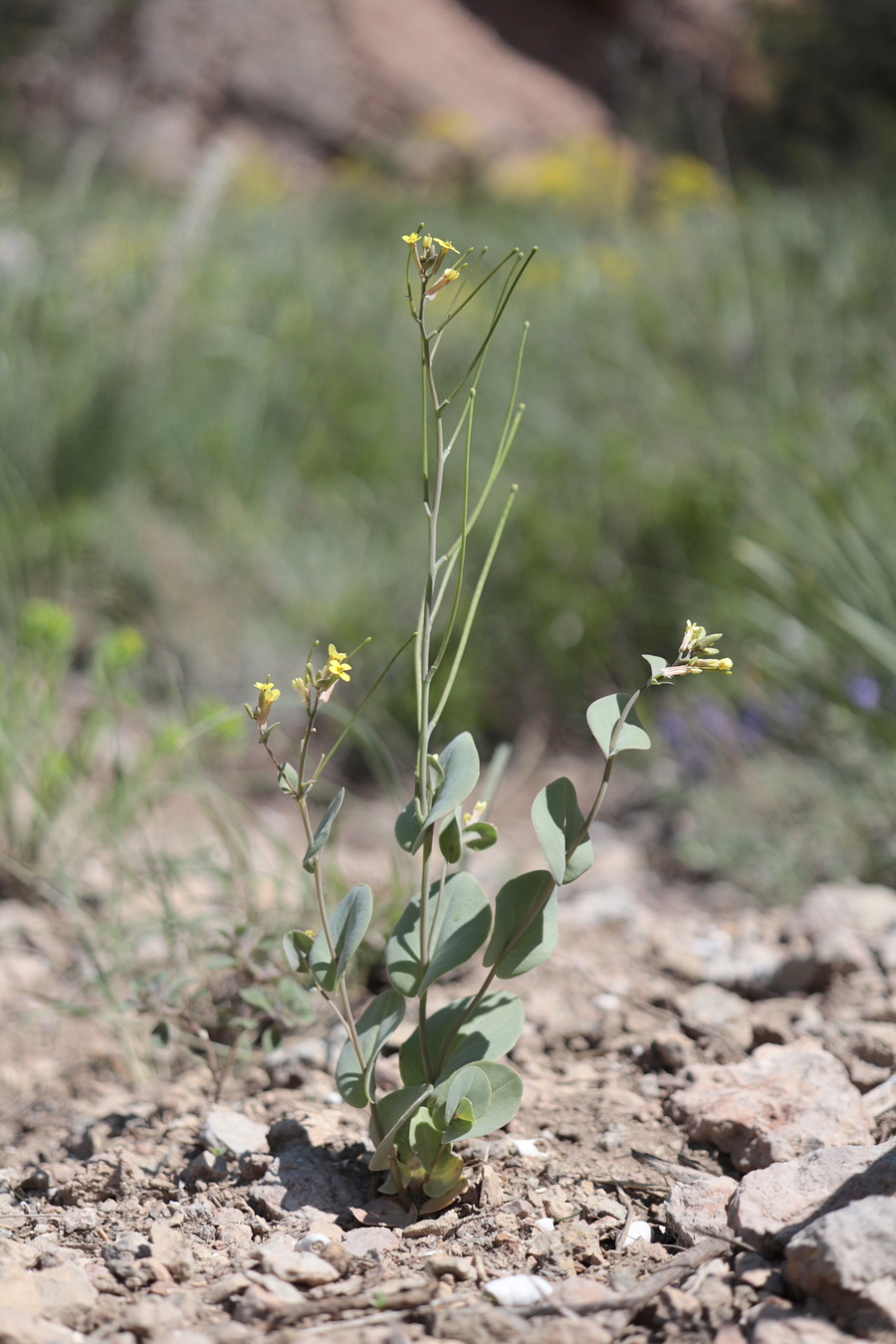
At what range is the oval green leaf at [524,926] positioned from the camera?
3.12ft

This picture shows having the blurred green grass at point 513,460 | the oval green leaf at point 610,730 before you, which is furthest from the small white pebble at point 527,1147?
the blurred green grass at point 513,460

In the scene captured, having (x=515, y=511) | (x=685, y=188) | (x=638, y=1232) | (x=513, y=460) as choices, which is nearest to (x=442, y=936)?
(x=638, y=1232)

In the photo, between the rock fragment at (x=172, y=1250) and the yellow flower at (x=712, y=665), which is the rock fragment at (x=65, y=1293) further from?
the yellow flower at (x=712, y=665)

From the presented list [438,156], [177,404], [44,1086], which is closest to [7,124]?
[438,156]

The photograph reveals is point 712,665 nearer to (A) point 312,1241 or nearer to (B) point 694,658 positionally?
(B) point 694,658

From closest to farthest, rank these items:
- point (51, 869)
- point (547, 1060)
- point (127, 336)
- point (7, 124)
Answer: point (547, 1060) → point (51, 869) → point (127, 336) → point (7, 124)

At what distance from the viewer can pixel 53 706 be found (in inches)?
75.8

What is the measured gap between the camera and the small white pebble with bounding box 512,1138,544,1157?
107 centimetres

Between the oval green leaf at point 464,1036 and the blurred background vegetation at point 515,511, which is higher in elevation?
the blurred background vegetation at point 515,511

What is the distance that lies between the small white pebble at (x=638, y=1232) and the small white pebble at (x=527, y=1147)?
132 millimetres

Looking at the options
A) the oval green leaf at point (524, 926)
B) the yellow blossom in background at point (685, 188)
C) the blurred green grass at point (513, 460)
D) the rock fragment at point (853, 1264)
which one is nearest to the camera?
the rock fragment at point (853, 1264)

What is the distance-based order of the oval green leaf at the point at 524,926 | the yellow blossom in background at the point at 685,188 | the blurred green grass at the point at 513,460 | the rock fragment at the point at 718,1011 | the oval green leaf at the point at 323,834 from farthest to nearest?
the yellow blossom in background at the point at 685,188 → the blurred green grass at the point at 513,460 → the rock fragment at the point at 718,1011 → the oval green leaf at the point at 524,926 → the oval green leaf at the point at 323,834

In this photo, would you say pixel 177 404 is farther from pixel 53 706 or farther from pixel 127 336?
pixel 53 706

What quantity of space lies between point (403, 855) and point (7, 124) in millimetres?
11967
